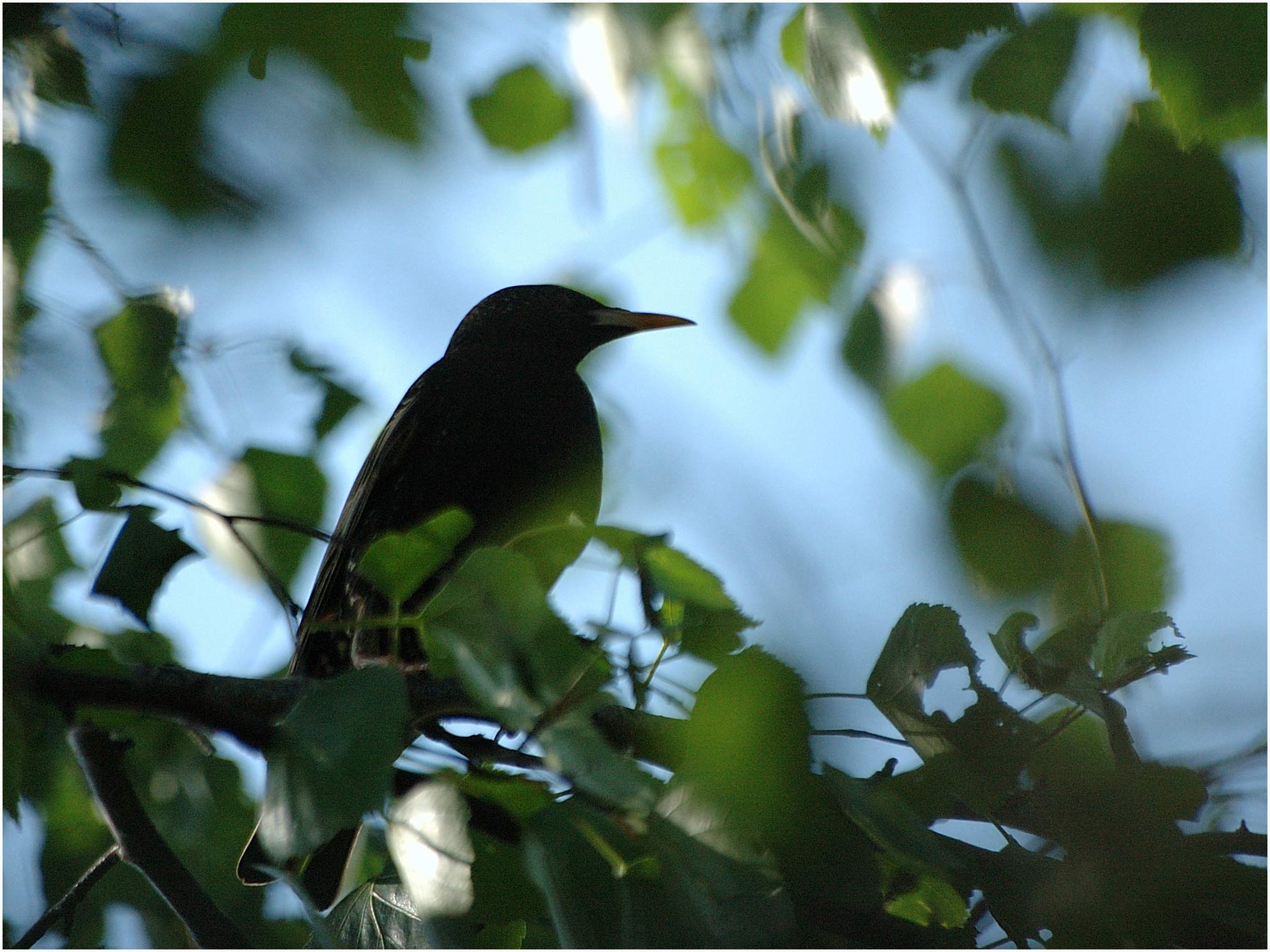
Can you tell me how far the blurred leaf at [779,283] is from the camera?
1.83 m

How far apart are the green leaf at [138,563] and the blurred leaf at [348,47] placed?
70cm

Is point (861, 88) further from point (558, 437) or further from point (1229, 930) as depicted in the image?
point (558, 437)

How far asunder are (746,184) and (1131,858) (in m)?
1.33

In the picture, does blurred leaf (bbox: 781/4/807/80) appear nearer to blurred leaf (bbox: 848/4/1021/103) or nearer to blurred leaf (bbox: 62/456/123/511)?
blurred leaf (bbox: 848/4/1021/103)

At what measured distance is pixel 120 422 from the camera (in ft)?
6.28

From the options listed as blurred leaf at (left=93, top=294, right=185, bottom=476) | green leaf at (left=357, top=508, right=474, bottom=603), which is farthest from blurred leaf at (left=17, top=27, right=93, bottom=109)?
green leaf at (left=357, top=508, right=474, bottom=603)

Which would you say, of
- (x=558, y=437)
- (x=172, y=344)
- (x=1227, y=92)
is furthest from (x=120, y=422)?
(x=1227, y=92)

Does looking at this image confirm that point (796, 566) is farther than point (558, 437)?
No

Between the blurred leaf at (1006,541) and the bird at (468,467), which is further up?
the blurred leaf at (1006,541)

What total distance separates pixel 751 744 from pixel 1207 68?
34.7 inches

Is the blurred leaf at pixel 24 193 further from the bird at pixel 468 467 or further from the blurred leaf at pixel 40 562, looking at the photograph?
the bird at pixel 468 467

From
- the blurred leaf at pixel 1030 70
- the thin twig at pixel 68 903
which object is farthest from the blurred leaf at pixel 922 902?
the thin twig at pixel 68 903

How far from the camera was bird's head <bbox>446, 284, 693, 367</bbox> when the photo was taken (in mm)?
3645

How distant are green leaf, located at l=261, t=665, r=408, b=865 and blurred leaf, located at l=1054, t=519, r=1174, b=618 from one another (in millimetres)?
816
